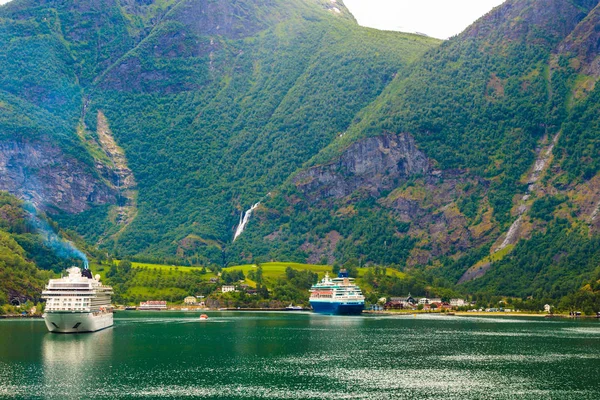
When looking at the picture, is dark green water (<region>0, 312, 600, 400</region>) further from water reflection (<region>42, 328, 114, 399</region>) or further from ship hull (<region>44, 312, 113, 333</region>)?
ship hull (<region>44, 312, 113, 333</region>)

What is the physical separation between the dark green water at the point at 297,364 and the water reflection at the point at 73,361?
0.13 metres

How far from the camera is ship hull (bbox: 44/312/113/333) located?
166 meters

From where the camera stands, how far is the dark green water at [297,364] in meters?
101

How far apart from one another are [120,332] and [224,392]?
77680mm

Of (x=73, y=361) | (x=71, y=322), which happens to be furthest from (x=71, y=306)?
(x=73, y=361)

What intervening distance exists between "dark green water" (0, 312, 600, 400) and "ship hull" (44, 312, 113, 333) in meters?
2.84

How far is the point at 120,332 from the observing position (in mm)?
173625

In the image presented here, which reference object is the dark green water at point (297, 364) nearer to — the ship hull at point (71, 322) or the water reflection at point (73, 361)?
the water reflection at point (73, 361)

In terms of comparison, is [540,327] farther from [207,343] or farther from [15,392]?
[15,392]

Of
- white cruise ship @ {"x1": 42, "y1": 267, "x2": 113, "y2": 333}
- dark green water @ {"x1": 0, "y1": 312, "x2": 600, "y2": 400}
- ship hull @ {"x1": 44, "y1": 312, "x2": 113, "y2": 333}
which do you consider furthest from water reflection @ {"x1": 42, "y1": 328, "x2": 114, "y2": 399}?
white cruise ship @ {"x1": 42, "y1": 267, "x2": 113, "y2": 333}

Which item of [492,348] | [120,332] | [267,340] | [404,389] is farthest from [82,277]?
[404,389]

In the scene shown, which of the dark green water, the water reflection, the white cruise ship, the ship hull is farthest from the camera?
the white cruise ship

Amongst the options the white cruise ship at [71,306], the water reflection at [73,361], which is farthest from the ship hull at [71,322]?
the water reflection at [73,361]

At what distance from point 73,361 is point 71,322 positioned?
153ft
